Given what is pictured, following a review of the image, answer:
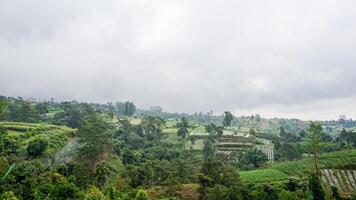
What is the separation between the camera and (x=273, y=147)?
404ft

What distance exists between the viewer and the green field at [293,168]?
256 feet

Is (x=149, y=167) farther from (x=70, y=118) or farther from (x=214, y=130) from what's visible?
(x=70, y=118)

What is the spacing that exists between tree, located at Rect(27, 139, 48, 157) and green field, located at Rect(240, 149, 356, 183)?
37.2 m

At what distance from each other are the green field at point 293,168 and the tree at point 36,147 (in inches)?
1465

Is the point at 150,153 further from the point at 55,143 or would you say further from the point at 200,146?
the point at 200,146

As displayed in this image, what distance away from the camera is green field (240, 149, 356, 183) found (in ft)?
256

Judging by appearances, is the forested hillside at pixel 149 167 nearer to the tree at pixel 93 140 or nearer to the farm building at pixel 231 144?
the tree at pixel 93 140

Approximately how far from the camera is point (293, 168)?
275 ft

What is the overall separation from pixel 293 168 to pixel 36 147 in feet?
163

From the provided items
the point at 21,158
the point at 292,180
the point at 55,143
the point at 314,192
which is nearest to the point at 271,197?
the point at 314,192

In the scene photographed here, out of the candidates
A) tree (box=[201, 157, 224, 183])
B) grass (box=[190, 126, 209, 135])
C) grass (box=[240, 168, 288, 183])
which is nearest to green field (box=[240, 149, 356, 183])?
grass (box=[240, 168, 288, 183])

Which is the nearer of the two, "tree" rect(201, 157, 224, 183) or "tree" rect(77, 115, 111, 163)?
"tree" rect(201, 157, 224, 183)

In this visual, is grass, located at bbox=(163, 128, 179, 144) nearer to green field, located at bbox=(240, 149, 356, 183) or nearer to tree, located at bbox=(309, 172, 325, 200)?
green field, located at bbox=(240, 149, 356, 183)

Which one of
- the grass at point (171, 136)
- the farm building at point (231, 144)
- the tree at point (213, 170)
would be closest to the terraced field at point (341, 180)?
the tree at point (213, 170)
